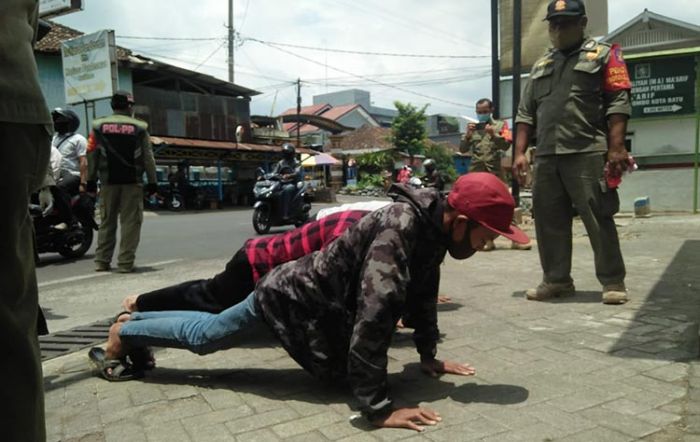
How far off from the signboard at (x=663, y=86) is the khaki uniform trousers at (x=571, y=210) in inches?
294

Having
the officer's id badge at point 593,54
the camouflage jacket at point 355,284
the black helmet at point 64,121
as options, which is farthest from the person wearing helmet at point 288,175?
the camouflage jacket at point 355,284

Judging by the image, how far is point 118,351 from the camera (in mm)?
2861

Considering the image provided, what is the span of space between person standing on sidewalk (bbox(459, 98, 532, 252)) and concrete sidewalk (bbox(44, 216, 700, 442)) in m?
3.42

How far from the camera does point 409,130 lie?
1642 inches

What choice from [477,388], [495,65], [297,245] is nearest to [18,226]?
[297,245]

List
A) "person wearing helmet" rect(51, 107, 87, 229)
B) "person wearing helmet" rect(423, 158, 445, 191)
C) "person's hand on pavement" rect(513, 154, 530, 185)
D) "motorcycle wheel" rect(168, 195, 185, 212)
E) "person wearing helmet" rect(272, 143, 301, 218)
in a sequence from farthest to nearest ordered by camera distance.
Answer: "motorcycle wheel" rect(168, 195, 185, 212)
"person wearing helmet" rect(423, 158, 445, 191)
"person wearing helmet" rect(272, 143, 301, 218)
"person wearing helmet" rect(51, 107, 87, 229)
"person's hand on pavement" rect(513, 154, 530, 185)

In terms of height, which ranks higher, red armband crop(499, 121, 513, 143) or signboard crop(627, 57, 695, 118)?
signboard crop(627, 57, 695, 118)

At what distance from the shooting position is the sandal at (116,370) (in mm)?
2883

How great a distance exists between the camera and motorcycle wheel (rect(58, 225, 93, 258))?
7.36 metres

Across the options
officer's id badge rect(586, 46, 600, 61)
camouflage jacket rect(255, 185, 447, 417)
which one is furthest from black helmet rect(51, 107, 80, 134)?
officer's id badge rect(586, 46, 600, 61)

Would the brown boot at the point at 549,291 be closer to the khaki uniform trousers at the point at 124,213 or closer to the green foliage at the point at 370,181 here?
the khaki uniform trousers at the point at 124,213

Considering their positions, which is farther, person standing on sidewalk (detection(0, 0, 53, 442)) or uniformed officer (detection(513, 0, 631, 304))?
uniformed officer (detection(513, 0, 631, 304))

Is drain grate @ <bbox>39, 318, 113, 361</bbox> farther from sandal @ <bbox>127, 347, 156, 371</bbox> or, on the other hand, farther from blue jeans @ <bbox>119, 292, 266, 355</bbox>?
blue jeans @ <bbox>119, 292, 266, 355</bbox>

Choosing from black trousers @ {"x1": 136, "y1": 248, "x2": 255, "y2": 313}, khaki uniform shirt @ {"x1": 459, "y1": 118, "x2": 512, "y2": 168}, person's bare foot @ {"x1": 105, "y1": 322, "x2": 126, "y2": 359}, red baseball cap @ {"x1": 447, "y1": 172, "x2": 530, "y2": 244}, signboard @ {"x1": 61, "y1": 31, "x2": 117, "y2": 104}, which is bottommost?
person's bare foot @ {"x1": 105, "y1": 322, "x2": 126, "y2": 359}
